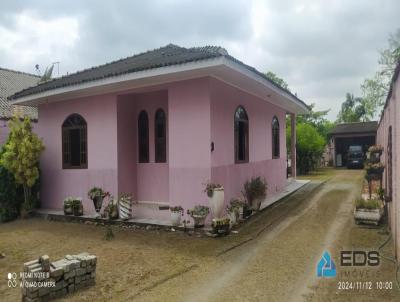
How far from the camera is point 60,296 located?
441 centimetres

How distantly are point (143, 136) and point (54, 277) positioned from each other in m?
6.08

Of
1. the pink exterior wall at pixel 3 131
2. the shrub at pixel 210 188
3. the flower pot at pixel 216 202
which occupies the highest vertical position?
the pink exterior wall at pixel 3 131

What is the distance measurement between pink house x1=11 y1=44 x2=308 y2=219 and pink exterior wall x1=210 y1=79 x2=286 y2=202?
0.03 metres

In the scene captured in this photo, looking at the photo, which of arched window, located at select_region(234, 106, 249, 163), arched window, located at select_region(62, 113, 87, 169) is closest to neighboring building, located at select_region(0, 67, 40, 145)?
arched window, located at select_region(62, 113, 87, 169)

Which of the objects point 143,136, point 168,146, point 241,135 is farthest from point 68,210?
point 241,135

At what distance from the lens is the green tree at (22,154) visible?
380 inches

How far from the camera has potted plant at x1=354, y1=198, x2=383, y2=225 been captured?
751cm

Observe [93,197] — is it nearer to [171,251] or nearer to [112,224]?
[112,224]

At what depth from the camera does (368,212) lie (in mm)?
7594

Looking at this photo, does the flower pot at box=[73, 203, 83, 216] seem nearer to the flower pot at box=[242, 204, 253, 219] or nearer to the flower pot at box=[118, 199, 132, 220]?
the flower pot at box=[118, 199, 132, 220]

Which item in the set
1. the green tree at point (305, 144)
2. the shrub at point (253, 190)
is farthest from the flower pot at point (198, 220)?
the green tree at point (305, 144)

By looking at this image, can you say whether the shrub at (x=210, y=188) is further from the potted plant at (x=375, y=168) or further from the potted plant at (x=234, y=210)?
the potted plant at (x=375, y=168)

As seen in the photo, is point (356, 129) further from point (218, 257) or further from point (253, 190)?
point (218, 257)

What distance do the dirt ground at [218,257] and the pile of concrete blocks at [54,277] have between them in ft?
0.58
